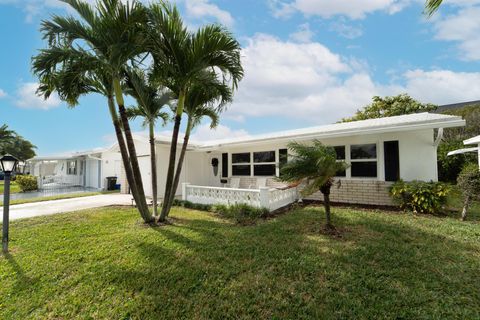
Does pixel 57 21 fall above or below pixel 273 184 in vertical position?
above

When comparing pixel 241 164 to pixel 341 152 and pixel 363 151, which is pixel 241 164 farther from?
pixel 363 151

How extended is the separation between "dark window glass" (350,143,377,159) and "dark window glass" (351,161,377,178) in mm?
256

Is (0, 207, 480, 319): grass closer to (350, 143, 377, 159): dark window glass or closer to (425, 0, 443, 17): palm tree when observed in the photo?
(350, 143, 377, 159): dark window glass

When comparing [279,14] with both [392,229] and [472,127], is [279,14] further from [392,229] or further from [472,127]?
[472,127]

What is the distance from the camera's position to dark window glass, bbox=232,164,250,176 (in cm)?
1227

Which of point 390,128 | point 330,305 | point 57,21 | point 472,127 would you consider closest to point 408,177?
point 390,128

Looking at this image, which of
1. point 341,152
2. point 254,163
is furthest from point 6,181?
point 341,152

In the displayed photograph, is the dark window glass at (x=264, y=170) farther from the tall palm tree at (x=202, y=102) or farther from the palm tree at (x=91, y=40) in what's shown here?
the palm tree at (x=91, y=40)

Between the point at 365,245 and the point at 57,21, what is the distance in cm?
855

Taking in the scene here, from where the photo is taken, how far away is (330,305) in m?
2.87

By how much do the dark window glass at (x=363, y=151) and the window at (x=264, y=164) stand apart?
3.63 meters

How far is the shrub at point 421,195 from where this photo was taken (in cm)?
698

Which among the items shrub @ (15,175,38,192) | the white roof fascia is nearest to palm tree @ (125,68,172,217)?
the white roof fascia

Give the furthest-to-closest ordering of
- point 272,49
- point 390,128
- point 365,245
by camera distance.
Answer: point 272,49
point 390,128
point 365,245
